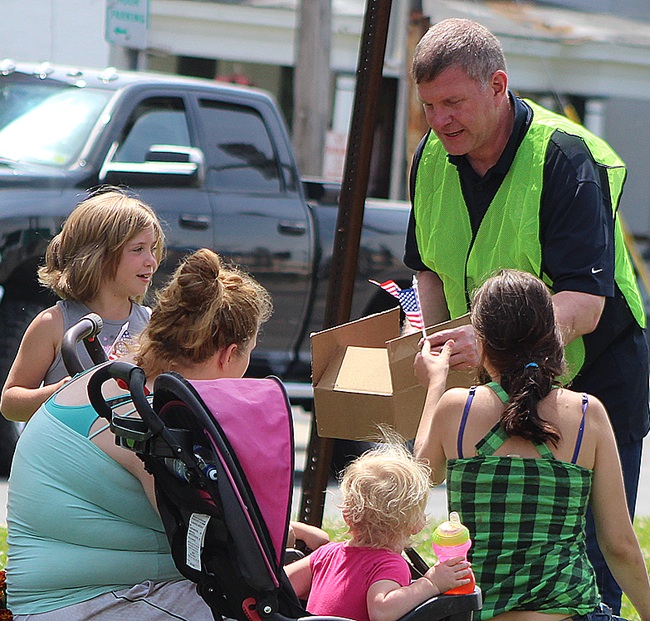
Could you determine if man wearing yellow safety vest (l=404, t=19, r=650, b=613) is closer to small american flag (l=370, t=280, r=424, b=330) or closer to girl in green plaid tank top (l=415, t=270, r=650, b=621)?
small american flag (l=370, t=280, r=424, b=330)

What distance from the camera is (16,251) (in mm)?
6250

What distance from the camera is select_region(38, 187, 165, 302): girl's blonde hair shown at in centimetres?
390

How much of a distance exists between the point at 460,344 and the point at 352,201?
3.71ft

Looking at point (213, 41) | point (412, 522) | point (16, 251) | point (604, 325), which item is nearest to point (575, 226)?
point (604, 325)

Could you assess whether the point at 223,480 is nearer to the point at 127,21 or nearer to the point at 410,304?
the point at 410,304

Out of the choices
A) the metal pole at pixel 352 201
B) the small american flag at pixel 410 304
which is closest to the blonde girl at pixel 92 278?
the metal pole at pixel 352 201

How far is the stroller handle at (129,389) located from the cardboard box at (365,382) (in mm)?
888

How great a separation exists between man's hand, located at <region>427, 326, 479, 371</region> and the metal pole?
3.26 ft

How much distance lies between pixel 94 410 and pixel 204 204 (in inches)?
175

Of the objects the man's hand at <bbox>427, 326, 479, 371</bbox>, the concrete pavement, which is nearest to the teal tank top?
the man's hand at <bbox>427, 326, 479, 371</bbox>

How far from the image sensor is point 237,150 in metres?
7.59

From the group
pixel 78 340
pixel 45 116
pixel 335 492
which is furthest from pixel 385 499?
pixel 45 116

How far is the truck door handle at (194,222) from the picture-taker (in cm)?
694

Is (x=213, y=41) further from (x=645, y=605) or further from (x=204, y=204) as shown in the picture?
(x=645, y=605)
